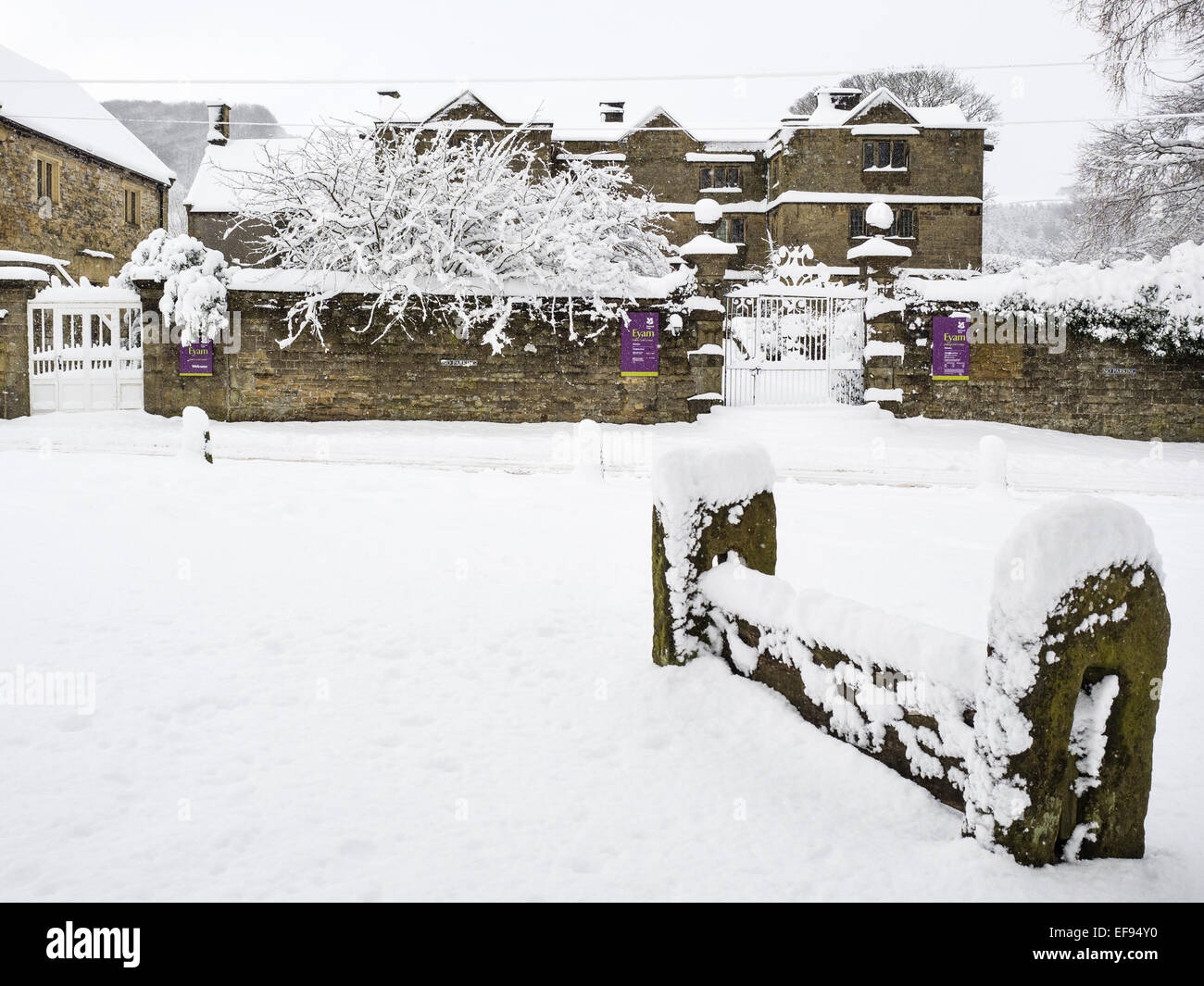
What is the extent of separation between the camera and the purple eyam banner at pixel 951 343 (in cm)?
1656

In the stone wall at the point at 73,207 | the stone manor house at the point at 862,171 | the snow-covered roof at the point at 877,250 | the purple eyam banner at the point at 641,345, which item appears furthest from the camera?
the stone manor house at the point at 862,171

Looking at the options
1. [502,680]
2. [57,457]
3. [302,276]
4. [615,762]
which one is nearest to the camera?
[615,762]

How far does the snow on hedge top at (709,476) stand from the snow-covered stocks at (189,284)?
1330 cm

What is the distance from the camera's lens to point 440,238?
53.8 feet

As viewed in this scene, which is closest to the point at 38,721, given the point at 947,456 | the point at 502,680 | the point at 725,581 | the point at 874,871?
the point at 502,680

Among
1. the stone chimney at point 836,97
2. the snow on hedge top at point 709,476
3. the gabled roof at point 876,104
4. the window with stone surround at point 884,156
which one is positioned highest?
the stone chimney at point 836,97

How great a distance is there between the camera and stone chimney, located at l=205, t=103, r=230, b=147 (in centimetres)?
3334

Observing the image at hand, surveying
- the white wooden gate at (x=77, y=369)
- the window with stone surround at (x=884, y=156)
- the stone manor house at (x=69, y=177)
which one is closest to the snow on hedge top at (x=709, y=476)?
the white wooden gate at (x=77, y=369)

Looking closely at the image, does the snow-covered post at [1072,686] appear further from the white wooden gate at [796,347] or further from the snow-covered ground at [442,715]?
the white wooden gate at [796,347]

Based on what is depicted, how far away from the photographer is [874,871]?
9.43 ft

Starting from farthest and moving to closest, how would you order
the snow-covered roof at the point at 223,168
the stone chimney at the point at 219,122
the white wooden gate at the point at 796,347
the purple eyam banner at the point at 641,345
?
1. the stone chimney at the point at 219,122
2. the snow-covered roof at the point at 223,168
3. the white wooden gate at the point at 796,347
4. the purple eyam banner at the point at 641,345

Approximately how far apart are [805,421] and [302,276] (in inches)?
347
